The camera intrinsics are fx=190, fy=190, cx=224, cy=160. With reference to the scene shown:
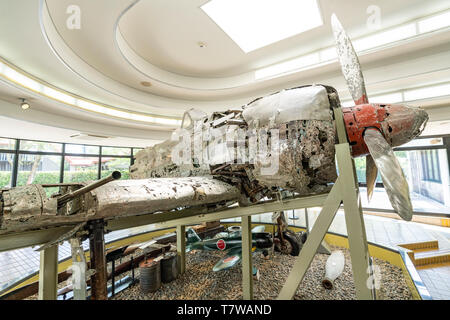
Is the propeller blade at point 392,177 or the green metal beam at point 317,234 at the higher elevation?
the propeller blade at point 392,177

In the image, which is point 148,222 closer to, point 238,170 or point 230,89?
point 238,170

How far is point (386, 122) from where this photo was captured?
1356mm

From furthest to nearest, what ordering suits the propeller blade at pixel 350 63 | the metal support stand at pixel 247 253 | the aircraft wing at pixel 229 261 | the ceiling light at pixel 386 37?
the ceiling light at pixel 386 37, the aircraft wing at pixel 229 261, the metal support stand at pixel 247 253, the propeller blade at pixel 350 63

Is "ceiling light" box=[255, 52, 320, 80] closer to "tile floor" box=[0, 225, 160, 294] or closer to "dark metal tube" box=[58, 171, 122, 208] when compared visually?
"dark metal tube" box=[58, 171, 122, 208]

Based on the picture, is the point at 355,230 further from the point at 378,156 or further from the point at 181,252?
the point at 181,252

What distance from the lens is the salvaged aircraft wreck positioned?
92 cm

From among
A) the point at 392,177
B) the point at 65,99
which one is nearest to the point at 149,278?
the point at 392,177

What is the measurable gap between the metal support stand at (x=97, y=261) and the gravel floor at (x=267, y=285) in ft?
5.16

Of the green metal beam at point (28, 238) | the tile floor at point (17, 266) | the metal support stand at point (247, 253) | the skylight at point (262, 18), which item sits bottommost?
the tile floor at point (17, 266)

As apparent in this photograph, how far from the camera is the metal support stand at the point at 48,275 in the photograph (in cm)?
112

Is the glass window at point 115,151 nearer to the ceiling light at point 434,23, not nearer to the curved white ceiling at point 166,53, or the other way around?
the curved white ceiling at point 166,53

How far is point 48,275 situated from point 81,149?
6.26 meters

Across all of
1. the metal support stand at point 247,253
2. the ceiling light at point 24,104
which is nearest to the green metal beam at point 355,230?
the metal support stand at point 247,253

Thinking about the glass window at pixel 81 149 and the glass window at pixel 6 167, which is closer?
the glass window at pixel 6 167
